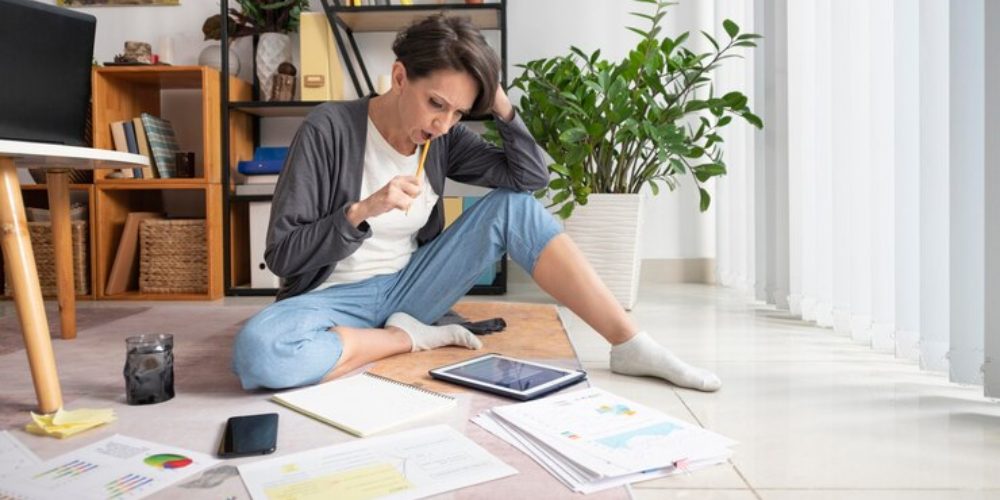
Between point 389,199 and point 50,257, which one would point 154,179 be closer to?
point 50,257

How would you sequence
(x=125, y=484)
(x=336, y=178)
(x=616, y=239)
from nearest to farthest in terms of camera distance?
(x=125, y=484) < (x=336, y=178) < (x=616, y=239)

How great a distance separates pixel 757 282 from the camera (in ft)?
8.77

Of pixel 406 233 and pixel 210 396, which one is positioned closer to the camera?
pixel 210 396

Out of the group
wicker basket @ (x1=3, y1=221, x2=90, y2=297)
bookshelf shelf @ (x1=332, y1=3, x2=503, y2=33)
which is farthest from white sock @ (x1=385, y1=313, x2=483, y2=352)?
wicker basket @ (x1=3, y1=221, x2=90, y2=297)

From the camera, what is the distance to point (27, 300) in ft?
4.21

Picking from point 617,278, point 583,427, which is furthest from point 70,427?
point 617,278

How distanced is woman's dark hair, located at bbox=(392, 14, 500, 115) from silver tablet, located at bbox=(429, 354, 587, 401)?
55 centimetres

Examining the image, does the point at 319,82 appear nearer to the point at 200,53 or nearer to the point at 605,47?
the point at 200,53

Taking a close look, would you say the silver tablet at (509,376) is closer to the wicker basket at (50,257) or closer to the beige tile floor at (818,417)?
the beige tile floor at (818,417)

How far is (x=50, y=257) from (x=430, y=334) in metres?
2.10

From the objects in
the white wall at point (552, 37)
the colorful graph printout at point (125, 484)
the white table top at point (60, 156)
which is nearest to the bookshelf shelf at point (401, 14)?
the white wall at point (552, 37)

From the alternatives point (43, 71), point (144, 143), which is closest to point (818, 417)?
point (43, 71)

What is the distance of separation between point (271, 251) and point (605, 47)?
226cm

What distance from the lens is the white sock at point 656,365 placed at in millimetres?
1436
